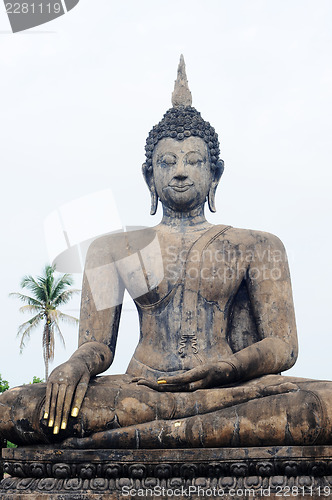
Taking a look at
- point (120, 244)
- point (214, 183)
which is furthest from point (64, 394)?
point (214, 183)

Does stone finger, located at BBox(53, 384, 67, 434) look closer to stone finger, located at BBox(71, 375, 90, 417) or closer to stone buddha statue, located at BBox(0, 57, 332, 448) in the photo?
stone buddha statue, located at BBox(0, 57, 332, 448)

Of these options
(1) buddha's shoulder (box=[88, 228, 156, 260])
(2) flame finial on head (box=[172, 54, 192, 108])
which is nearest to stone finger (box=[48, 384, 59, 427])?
(1) buddha's shoulder (box=[88, 228, 156, 260])

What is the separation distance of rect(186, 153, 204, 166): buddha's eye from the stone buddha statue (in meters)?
0.01

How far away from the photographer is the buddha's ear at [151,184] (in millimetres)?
9250

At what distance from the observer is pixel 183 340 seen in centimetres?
822

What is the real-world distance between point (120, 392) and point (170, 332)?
1261 millimetres

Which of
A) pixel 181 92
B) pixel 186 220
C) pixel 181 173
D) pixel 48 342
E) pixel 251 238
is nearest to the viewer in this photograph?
pixel 251 238

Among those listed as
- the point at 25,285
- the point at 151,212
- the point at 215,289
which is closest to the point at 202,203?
the point at 151,212

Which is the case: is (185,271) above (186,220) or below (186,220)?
below

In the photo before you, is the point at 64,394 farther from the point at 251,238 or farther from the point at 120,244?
the point at 251,238

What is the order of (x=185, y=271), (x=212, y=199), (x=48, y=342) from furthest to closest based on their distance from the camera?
(x=48, y=342)
(x=212, y=199)
(x=185, y=271)

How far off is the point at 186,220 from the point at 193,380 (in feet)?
7.24

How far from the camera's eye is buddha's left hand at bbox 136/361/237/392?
7426mm

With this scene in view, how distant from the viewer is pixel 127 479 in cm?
677
